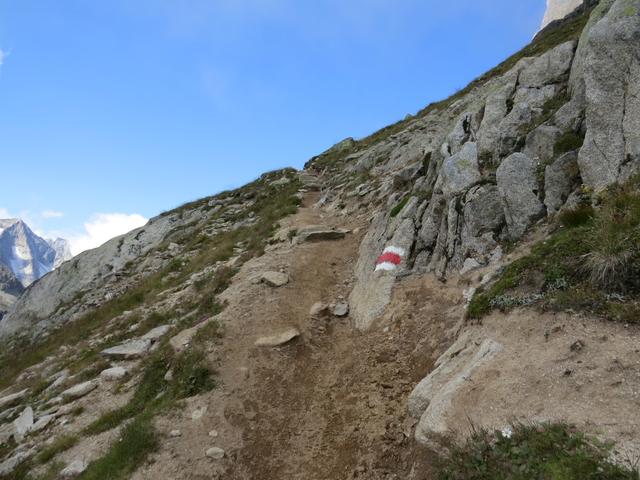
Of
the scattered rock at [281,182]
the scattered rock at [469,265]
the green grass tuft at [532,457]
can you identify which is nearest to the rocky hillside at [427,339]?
the green grass tuft at [532,457]

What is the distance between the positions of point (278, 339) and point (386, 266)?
4.65m

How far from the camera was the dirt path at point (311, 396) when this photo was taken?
915 cm

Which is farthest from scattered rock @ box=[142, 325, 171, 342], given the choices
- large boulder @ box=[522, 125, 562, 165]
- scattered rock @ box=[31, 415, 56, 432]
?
large boulder @ box=[522, 125, 562, 165]

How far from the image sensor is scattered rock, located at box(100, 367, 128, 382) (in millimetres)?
14094

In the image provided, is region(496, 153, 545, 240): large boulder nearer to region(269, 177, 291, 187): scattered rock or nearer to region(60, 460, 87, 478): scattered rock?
region(60, 460, 87, 478): scattered rock

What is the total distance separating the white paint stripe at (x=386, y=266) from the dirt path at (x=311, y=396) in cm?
99

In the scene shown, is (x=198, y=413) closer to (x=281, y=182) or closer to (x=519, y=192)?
(x=519, y=192)

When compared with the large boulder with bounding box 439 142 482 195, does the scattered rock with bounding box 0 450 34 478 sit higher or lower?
lower

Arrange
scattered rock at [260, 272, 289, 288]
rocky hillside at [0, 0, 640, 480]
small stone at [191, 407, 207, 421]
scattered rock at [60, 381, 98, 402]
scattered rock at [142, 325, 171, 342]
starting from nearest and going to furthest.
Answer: rocky hillside at [0, 0, 640, 480] → small stone at [191, 407, 207, 421] → scattered rock at [60, 381, 98, 402] → scattered rock at [142, 325, 171, 342] → scattered rock at [260, 272, 289, 288]

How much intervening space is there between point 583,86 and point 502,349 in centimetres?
1029

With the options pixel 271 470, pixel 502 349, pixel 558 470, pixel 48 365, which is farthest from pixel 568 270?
pixel 48 365

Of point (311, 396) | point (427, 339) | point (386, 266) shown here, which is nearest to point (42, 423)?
point (311, 396)

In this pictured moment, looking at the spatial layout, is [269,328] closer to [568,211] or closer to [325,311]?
[325,311]

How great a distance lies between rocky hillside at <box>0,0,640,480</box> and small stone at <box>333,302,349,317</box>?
9 cm
